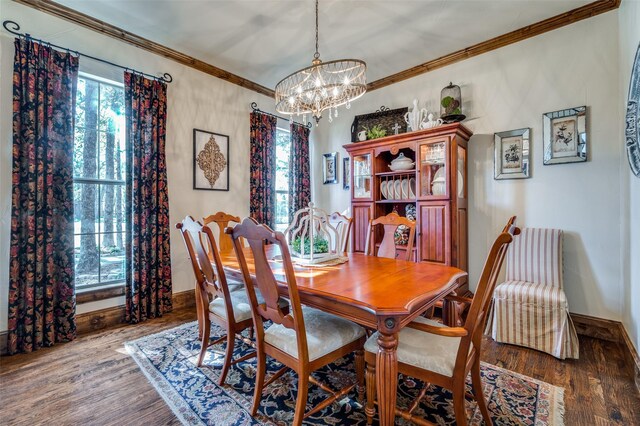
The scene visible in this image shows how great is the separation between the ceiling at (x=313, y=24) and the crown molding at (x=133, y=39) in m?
0.05

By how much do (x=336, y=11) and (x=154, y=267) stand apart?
3.11 meters

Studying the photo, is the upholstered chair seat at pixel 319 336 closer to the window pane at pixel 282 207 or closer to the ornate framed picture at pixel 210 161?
the ornate framed picture at pixel 210 161

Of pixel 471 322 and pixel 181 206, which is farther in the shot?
pixel 181 206

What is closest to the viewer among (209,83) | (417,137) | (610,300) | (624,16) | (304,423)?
(304,423)

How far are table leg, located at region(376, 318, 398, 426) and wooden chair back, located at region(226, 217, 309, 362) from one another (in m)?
0.36

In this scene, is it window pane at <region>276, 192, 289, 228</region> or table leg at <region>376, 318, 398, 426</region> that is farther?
window pane at <region>276, 192, 289, 228</region>

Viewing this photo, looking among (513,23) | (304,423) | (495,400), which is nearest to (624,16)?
(513,23)

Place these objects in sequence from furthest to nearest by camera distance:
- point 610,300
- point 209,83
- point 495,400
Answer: point 209,83
point 610,300
point 495,400

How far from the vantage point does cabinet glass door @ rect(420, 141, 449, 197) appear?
314 cm

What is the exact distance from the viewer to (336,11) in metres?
2.64

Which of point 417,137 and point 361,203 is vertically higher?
point 417,137

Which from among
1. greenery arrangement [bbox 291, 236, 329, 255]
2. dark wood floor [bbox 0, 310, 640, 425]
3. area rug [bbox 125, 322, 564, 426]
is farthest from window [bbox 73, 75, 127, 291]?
greenery arrangement [bbox 291, 236, 329, 255]

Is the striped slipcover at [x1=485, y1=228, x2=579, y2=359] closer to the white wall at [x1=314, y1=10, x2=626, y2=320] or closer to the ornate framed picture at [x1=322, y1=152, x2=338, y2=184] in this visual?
the white wall at [x1=314, y1=10, x2=626, y2=320]

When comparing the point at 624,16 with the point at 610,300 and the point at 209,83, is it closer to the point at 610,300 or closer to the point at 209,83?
the point at 610,300
